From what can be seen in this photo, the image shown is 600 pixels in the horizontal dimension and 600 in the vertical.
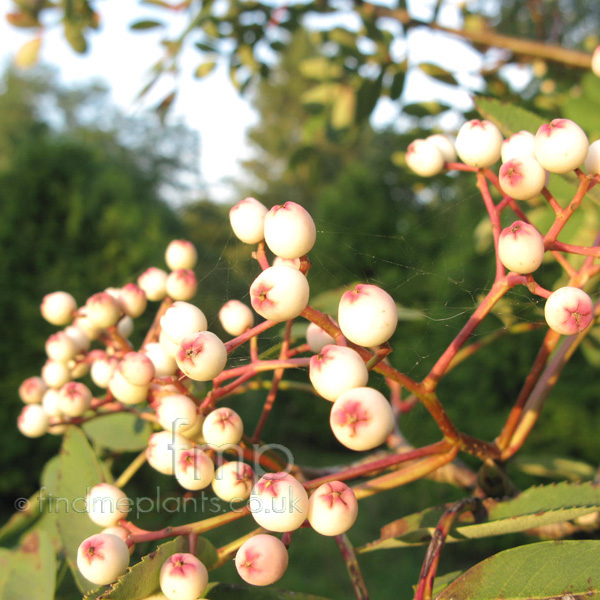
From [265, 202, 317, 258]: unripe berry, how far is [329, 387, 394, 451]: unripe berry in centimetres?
11

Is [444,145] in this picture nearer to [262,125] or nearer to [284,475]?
[284,475]

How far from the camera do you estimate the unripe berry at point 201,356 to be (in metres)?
0.41

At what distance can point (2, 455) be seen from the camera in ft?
12.5

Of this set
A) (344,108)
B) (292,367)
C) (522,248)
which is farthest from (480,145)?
(344,108)

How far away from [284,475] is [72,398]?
358 mm

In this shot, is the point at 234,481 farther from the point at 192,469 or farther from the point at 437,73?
the point at 437,73

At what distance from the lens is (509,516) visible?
53 cm

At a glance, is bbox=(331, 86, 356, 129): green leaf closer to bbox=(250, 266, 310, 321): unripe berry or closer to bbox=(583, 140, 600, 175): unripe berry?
bbox=(583, 140, 600, 175): unripe berry

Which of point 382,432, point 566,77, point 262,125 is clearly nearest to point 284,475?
point 382,432

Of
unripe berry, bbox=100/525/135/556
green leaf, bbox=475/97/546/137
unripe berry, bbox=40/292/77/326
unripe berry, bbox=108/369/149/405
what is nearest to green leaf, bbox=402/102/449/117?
Answer: green leaf, bbox=475/97/546/137

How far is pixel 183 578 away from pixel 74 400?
0.32 meters

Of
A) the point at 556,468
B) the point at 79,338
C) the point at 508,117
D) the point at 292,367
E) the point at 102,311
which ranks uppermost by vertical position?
the point at 508,117

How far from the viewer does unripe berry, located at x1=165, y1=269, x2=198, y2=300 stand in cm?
68

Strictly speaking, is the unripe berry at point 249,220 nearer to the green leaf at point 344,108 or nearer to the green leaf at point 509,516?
the green leaf at point 509,516
